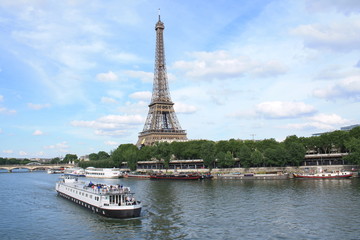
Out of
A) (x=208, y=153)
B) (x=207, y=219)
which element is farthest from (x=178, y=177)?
(x=207, y=219)

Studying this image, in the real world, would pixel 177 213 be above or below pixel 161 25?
below

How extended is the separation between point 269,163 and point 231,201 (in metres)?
64.4

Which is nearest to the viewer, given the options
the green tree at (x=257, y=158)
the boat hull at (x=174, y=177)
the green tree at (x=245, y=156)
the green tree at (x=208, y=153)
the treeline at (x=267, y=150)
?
the boat hull at (x=174, y=177)

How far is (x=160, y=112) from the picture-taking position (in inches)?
6757

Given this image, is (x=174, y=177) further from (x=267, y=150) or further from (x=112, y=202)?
(x=112, y=202)

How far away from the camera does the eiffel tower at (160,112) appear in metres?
169

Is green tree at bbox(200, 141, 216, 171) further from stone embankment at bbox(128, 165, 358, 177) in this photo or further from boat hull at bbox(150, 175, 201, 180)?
boat hull at bbox(150, 175, 201, 180)

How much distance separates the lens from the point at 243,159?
116062 millimetres

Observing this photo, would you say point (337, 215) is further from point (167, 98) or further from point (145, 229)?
point (167, 98)

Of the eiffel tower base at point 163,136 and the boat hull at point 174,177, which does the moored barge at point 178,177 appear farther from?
the eiffel tower base at point 163,136

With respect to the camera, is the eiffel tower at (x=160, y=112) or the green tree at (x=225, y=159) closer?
the green tree at (x=225, y=159)

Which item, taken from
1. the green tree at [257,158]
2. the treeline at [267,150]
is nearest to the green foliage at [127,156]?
the treeline at [267,150]

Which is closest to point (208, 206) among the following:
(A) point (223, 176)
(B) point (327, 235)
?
(B) point (327, 235)

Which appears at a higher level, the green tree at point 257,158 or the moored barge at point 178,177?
the green tree at point 257,158
